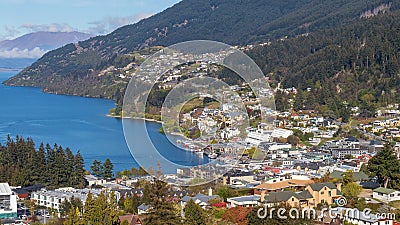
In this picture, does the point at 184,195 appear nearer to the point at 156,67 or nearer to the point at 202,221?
the point at 202,221

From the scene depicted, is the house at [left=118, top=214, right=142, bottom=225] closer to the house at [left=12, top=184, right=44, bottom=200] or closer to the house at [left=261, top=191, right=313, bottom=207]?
the house at [left=261, top=191, right=313, bottom=207]

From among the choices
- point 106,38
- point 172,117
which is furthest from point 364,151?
point 106,38

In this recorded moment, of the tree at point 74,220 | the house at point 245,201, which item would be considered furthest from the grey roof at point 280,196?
the tree at point 74,220

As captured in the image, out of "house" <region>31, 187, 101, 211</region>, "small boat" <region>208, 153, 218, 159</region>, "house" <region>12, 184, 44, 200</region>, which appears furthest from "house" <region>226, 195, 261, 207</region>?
"house" <region>12, 184, 44, 200</region>

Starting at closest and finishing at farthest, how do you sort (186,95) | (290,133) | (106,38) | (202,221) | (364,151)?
(202,221) → (186,95) → (364,151) → (290,133) → (106,38)

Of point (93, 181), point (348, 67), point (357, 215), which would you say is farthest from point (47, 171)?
point (348, 67)
